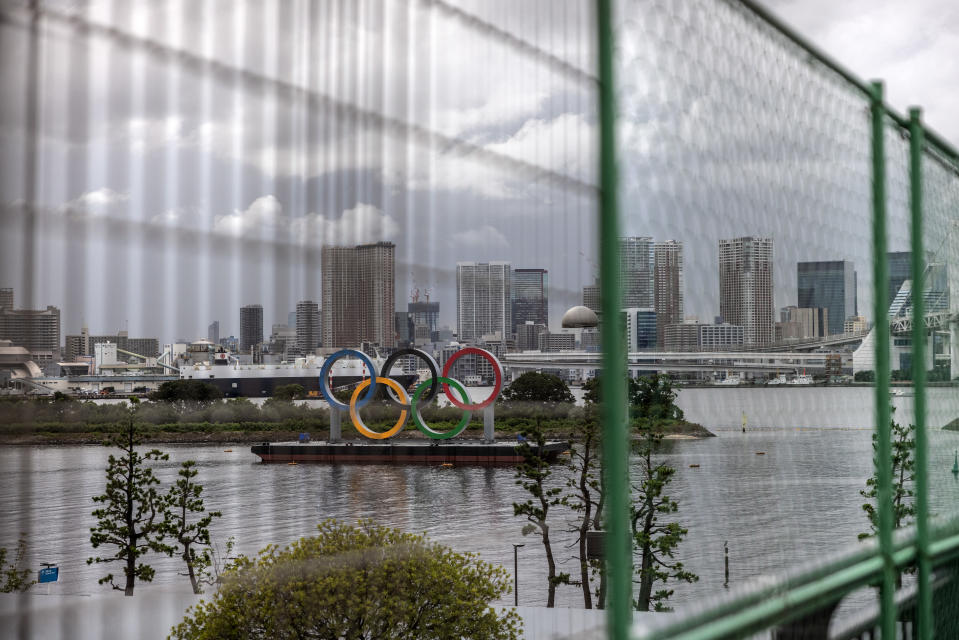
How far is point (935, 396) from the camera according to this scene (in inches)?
121

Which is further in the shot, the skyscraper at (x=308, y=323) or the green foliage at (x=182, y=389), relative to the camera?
the green foliage at (x=182, y=389)

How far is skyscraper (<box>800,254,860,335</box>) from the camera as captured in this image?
7.80 feet

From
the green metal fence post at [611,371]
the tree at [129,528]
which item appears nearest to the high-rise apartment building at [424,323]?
the green metal fence post at [611,371]

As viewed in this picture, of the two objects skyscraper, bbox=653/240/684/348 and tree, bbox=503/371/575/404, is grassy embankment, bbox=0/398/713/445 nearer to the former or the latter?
tree, bbox=503/371/575/404

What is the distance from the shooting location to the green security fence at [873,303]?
140 centimetres

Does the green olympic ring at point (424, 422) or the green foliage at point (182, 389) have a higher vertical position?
the green foliage at point (182, 389)

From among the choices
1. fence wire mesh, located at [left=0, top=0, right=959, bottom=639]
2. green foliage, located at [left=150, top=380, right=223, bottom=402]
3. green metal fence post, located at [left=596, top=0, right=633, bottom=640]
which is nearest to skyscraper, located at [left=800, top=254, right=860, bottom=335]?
fence wire mesh, located at [left=0, top=0, right=959, bottom=639]

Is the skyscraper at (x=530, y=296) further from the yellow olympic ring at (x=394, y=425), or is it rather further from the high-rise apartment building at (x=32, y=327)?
the yellow olympic ring at (x=394, y=425)

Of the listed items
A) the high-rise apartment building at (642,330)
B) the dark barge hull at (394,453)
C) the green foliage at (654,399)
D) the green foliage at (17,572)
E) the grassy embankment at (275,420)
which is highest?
the high-rise apartment building at (642,330)

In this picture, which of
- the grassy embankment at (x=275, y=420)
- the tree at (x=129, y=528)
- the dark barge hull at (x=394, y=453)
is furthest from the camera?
the dark barge hull at (x=394, y=453)

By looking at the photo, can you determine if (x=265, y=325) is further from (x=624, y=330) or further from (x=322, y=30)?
(x=624, y=330)

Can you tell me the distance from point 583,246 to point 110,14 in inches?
58.9

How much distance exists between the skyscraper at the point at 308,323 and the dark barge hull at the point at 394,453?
3427 centimetres

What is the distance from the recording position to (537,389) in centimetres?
3341
